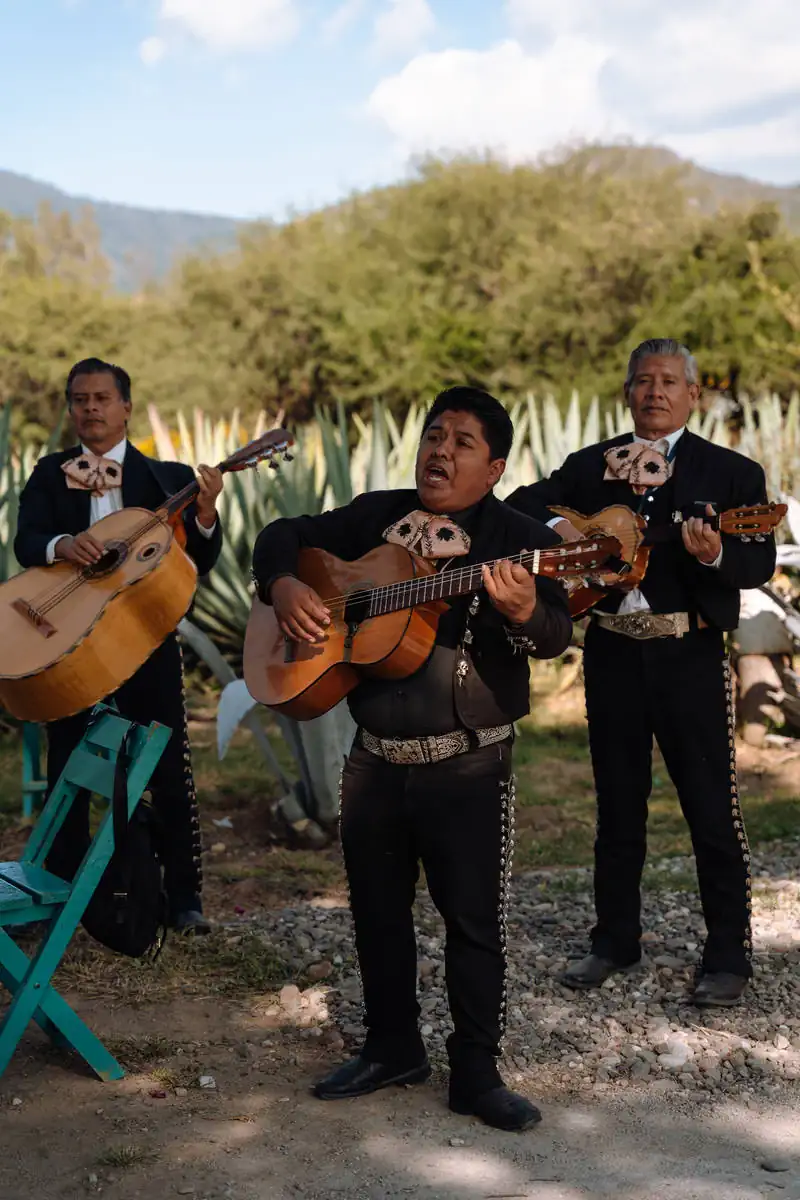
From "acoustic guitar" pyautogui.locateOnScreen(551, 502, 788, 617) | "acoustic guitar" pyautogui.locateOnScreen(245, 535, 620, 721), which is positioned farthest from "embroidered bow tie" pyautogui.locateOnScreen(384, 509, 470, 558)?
"acoustic guitar" pyautogui.locateOnScreen(551, 502, 788, 617)

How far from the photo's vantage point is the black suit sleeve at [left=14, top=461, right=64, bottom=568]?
467 cm

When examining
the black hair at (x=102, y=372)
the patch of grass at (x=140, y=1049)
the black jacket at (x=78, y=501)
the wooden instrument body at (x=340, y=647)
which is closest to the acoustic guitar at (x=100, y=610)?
the black jacket at (x=78, y=501)

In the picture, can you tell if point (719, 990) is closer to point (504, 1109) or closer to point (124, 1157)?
point (504, 1109)

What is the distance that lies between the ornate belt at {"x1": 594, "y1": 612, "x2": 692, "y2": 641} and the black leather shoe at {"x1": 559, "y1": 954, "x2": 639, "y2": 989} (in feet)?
3.46

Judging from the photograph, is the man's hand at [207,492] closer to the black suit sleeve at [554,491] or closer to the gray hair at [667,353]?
the black suit sleeve at [554,491]

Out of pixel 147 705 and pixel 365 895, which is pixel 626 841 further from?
pixel 147 705

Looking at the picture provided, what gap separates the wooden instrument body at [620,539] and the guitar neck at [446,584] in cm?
44

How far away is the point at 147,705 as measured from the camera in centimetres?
482

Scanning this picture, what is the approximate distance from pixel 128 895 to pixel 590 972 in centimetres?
152

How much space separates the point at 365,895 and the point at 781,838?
3.28 m

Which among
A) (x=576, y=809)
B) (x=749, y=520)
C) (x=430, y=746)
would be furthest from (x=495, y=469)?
(x=576, y=809)

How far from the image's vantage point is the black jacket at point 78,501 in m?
4.79

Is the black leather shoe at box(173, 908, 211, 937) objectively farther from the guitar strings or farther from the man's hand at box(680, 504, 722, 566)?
the man's hand at box(680, 504, 722, 566)

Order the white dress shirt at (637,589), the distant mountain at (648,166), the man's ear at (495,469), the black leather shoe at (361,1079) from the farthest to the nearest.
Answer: the distant mountain at (648,166)
the white dress shirt at (637,589)
the black leather shoe at (361,1079)
the man's ear at (495,469)
